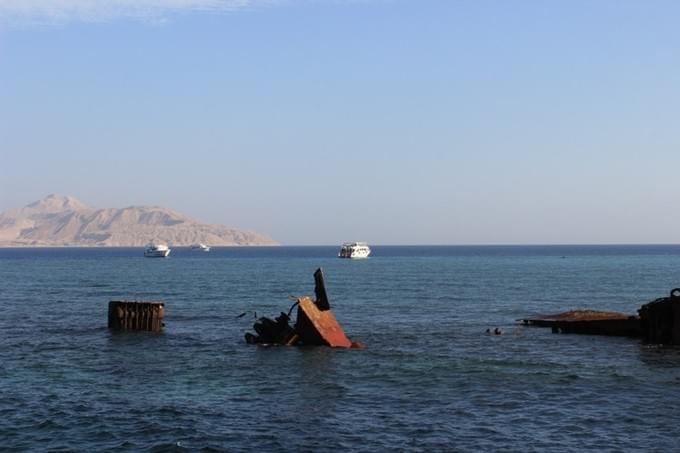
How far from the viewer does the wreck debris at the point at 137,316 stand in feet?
176

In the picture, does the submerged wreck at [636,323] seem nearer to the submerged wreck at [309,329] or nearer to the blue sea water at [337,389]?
the blue sea water at [337,389]

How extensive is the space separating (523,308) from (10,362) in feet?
161

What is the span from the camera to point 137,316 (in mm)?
54156

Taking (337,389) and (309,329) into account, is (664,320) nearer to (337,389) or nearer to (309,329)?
(309,329)

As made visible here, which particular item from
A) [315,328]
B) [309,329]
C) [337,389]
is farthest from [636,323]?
[337,389]

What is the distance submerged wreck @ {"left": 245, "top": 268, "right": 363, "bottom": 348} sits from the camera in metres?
45.6

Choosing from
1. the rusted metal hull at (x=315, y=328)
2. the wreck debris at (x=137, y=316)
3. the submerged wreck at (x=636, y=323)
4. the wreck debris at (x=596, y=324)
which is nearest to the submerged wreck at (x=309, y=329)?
the rusted metal hull at (x=315, y=328)

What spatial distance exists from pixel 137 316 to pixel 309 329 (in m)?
14.9

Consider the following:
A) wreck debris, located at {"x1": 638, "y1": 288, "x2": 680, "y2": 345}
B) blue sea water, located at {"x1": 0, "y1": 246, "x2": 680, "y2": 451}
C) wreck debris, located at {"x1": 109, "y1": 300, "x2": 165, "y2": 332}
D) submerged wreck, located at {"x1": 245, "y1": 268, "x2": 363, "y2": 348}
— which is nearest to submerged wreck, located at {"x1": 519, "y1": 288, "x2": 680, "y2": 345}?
wreck debris, located at {"x1": 638, "y1": 288, "x2": 680, "y2": 345}

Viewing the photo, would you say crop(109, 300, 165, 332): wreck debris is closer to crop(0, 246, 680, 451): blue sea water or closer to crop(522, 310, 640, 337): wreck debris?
crop(0, 246, 680, 451): blue sea water

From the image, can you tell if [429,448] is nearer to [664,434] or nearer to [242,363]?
[664,434]

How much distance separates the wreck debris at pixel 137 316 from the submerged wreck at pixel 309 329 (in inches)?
363

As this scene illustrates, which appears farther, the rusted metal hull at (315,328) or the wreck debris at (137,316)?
the wreck debris at (137,316)

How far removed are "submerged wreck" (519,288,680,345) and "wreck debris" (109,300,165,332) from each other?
89.1 feet
